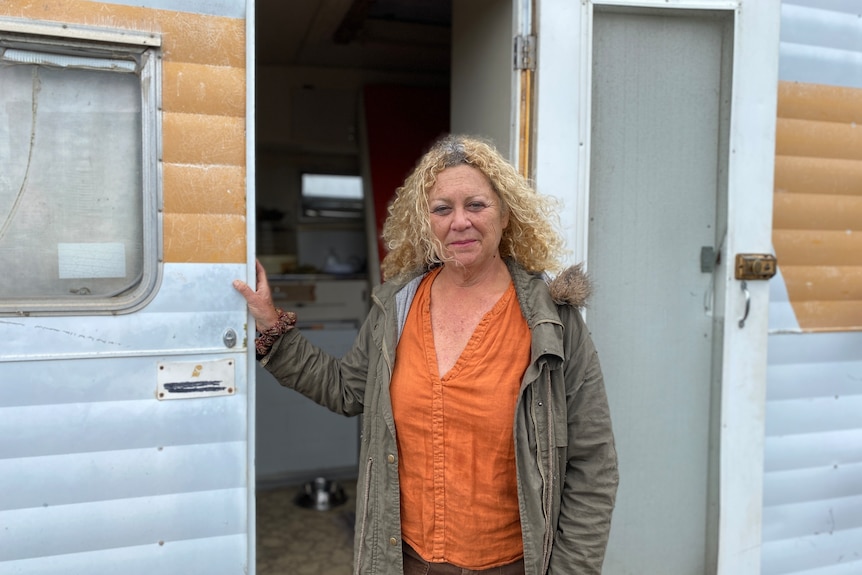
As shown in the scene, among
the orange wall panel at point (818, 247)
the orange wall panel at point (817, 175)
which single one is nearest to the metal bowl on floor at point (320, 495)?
the orange wall panel at point (818, 247)

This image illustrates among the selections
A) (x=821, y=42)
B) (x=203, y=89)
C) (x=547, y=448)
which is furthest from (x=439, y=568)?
(x=821, y=42)

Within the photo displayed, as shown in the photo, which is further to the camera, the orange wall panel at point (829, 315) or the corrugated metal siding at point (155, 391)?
the orange wall panel at point (829, 315)

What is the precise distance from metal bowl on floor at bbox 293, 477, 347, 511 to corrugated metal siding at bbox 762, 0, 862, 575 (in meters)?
2.38

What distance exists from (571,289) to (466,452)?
1.64 ft

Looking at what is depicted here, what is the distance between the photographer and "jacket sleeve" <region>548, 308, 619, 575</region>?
1649 millimetres

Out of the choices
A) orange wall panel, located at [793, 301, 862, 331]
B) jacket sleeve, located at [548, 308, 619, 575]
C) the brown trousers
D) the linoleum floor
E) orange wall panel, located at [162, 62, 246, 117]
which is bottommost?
the linoleum floor

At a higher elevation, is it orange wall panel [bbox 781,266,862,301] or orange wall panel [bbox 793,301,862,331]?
orange wall panel [bbox 781,266,862,301]

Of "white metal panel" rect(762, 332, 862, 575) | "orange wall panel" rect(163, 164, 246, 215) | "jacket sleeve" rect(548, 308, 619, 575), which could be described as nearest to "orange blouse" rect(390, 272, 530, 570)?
"jacket sleeve" rect(548, 308, 619, 575)

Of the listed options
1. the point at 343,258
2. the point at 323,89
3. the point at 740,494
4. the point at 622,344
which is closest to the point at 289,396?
the point at 343,258

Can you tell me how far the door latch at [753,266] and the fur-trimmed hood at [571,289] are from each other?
0.95 meters

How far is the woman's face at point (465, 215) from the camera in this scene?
5.53 ft

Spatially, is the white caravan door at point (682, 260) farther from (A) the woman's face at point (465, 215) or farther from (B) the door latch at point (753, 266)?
(A) the woman's face at point (465, 215)

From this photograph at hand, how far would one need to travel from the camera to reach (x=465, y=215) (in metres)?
1.69

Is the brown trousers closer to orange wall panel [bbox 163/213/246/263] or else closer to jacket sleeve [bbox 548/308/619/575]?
jacket sleeve [bbox 548/308/619/575]
